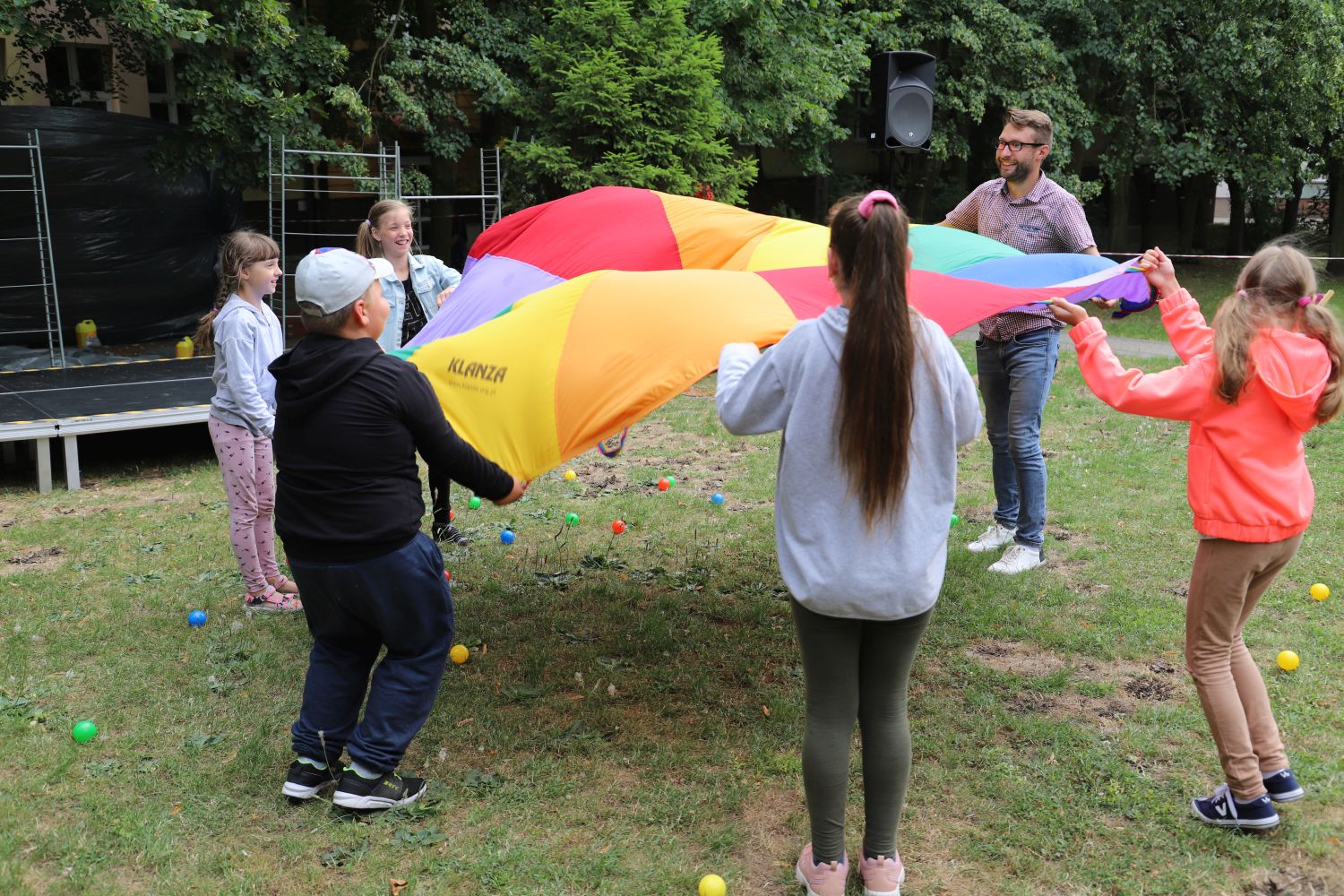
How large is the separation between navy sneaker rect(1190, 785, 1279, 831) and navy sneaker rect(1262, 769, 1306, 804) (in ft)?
0.19

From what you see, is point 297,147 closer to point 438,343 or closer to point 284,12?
point 284,12

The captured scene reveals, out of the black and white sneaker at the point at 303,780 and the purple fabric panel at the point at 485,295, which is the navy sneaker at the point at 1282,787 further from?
the purple fabric panel at the point at 485,295

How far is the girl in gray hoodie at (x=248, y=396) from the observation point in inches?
177

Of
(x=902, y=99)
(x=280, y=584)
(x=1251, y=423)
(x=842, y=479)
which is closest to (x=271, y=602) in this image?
(x=280, y=584)

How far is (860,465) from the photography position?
2.48 meters

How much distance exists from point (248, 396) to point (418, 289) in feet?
3.42

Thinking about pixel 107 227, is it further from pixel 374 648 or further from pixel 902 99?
pixel 374 648

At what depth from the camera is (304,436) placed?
3119 mm

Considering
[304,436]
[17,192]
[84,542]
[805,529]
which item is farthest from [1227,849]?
[17,192]

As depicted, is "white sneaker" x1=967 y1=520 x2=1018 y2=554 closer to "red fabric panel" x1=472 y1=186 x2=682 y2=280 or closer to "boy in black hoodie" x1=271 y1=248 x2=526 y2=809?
"red fabric panel" x1=472 y1=186 x2=682 y2=280

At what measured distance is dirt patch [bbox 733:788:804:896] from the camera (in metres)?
2.99

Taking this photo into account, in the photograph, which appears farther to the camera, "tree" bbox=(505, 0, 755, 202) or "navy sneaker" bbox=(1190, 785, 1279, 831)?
"tree" bbox=(505, 0, 755, 202)

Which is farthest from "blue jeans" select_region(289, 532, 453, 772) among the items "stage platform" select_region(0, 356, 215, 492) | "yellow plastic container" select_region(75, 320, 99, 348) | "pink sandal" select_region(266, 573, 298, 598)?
"yellow plastic container" select_region(75, 320, 99, 348)

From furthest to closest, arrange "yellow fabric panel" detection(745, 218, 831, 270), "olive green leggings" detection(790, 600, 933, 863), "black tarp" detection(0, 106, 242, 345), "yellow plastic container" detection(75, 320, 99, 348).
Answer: "yellow plastic container" detection(75, 320, 99, 348) → "black tarp" detection(0, 106, 242, 345) → "yellow fabric panel" detection(745, 218, 831, 270) → "olive green leggings" detection(790, 600, 933, 863)
